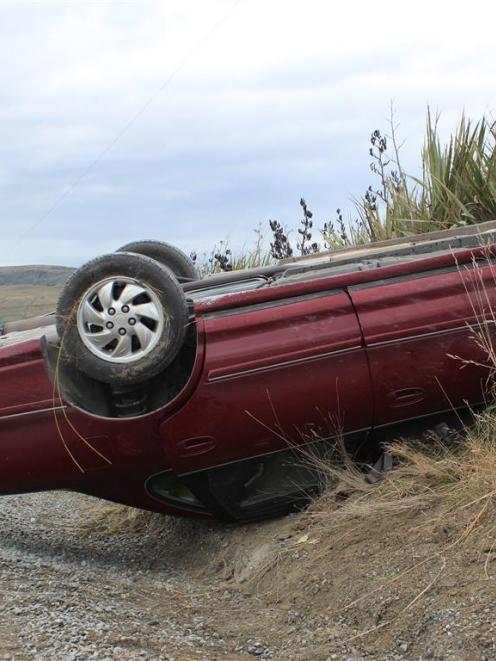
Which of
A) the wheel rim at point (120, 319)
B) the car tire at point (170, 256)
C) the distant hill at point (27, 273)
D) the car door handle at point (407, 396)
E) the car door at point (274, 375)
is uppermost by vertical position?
the distant hill at point (27, 273)

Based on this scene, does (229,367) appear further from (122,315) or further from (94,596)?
(94,596)

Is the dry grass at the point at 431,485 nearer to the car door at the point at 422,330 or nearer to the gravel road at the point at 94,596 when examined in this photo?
the car door at the point at 422,330

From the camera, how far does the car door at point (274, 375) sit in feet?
14.6

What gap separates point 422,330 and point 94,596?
78.1 inches

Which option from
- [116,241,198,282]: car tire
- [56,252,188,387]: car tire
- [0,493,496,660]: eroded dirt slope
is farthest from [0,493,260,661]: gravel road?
[116,241,198,282]: car tire

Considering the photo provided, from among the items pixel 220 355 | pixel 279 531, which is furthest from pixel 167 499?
pixel 220 355

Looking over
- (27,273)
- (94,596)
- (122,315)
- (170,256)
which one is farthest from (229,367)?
(27,273)

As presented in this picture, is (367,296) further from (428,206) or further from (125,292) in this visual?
(428,206)

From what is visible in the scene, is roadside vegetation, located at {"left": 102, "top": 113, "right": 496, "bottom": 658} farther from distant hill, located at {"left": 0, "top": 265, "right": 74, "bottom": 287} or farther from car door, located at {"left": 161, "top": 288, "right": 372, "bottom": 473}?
distant hill, located at {"left": 0, "top": 265, "right": 74, "bottom": 287}

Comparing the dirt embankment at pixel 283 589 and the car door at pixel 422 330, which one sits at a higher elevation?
the car door at pixel 422 330

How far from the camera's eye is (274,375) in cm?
447

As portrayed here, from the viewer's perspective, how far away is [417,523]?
4062 mm

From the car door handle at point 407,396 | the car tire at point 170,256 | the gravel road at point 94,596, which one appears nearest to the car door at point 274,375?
the car door handle at point 407,396

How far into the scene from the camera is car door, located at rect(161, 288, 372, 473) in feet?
14.6
